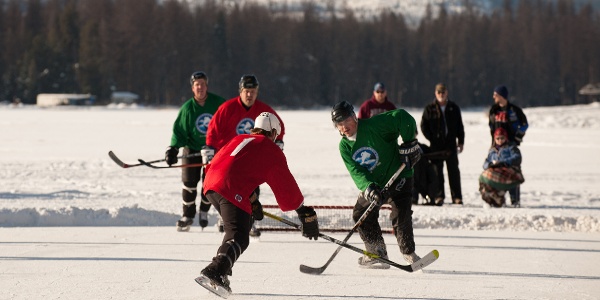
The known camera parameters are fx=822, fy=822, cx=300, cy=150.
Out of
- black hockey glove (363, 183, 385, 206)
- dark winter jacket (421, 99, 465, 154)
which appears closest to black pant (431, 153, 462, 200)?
dark winter jacket (421, 99, 465, 154)

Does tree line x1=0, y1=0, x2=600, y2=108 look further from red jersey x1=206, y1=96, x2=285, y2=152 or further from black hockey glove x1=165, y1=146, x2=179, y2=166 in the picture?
red jersey x1=206, y1=96, x2=285, y2=152

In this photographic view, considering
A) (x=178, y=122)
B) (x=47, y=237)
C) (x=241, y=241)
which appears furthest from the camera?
(x=178, y=122)

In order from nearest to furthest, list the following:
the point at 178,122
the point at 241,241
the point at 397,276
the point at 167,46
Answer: the point at 241,241 < the point at 397,276 < the point at 178,122 < the point at 167,46

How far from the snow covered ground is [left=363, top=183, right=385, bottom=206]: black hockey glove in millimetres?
489

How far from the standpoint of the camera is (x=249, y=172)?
4.50m

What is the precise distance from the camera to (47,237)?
6766mm

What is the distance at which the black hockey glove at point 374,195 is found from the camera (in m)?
5.04

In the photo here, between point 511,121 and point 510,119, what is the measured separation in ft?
0.08

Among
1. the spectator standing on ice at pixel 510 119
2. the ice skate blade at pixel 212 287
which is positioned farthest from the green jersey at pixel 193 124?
the spectator standing on ice at pixel 510 119

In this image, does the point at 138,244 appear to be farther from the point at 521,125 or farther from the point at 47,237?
the point at 521,125

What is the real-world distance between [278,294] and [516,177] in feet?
17.0

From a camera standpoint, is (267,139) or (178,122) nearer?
(267,139)

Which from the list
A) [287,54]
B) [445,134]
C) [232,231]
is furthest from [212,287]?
[287,54]

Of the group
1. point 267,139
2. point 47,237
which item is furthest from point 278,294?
point 47,237
